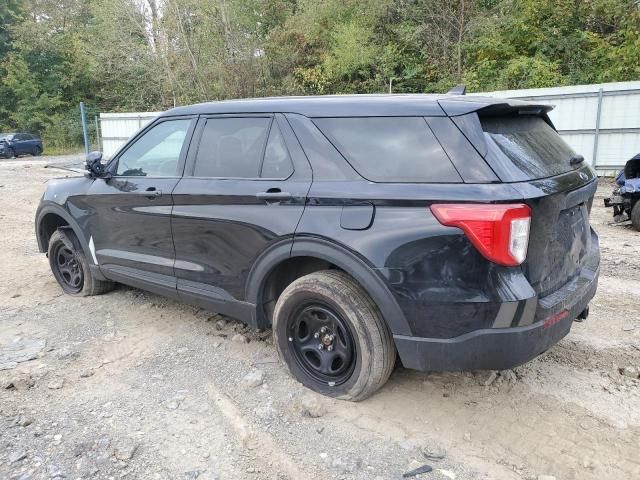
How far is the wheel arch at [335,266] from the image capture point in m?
2.78

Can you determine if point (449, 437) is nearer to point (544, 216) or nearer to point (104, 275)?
point (544, 216)

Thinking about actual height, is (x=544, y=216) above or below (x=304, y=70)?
below

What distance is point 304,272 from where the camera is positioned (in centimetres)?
346

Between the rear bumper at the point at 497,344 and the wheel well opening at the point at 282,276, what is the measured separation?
2.68ft

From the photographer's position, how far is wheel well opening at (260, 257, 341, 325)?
336 centimetres

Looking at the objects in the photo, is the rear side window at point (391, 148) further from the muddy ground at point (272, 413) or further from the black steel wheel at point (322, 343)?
the muddy ground at point (272, 413)

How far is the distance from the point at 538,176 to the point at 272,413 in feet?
6.50

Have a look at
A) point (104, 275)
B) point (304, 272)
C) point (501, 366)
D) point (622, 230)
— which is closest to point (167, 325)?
point (104, 275)

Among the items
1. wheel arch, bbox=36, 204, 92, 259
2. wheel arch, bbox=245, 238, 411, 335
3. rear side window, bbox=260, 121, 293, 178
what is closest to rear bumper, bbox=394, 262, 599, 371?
wheel arch, bbox=245, 238, 411, 335

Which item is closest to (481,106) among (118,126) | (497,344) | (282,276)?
(497,344)

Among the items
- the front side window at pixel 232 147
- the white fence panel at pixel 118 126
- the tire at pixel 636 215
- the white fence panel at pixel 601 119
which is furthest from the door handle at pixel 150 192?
the white fence panel at pixel 118 126

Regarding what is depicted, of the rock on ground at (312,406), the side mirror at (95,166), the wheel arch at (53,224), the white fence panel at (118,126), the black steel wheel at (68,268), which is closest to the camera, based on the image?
the rock on ground at (312,406)

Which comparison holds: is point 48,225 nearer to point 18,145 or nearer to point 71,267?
point 71,267

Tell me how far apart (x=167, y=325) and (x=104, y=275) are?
0.83 meters
